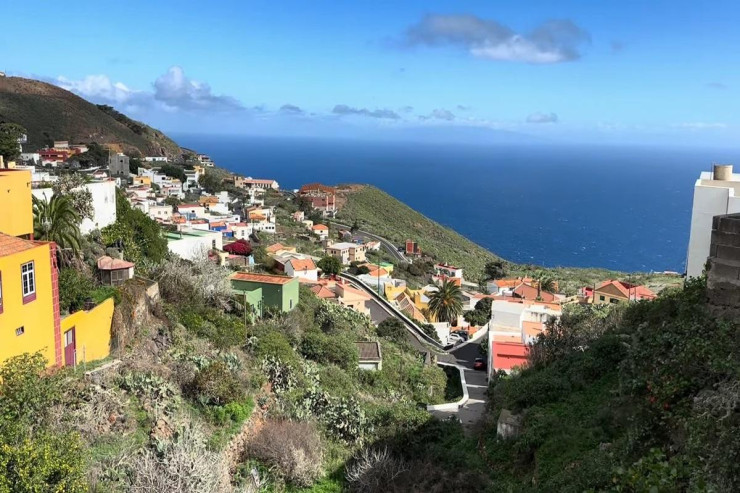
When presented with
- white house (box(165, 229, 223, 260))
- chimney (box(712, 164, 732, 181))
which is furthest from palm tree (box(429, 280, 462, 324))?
chimney (box(712, 164, 732, 181))

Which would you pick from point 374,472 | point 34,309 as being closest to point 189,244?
point 34,309

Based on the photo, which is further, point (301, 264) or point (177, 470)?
point (301, 264)

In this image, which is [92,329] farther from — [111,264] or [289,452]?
[289,452]

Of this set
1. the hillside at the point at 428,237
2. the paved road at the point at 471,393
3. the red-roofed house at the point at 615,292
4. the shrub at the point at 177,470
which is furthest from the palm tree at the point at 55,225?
the hillside at the point at 428,237

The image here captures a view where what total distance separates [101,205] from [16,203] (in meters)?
7.81

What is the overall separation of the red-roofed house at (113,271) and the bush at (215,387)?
201 inches

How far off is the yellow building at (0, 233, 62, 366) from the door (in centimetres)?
33

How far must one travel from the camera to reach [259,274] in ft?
84.4

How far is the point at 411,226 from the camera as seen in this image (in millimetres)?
104688

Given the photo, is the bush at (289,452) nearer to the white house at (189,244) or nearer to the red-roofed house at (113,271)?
the red-roofed house at (113,271)

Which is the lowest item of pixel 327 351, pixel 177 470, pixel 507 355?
pixel 507 355

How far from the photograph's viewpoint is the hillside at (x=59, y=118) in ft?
285

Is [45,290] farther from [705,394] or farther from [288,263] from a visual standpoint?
[288,263]

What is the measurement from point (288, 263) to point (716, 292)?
31.5 metres
